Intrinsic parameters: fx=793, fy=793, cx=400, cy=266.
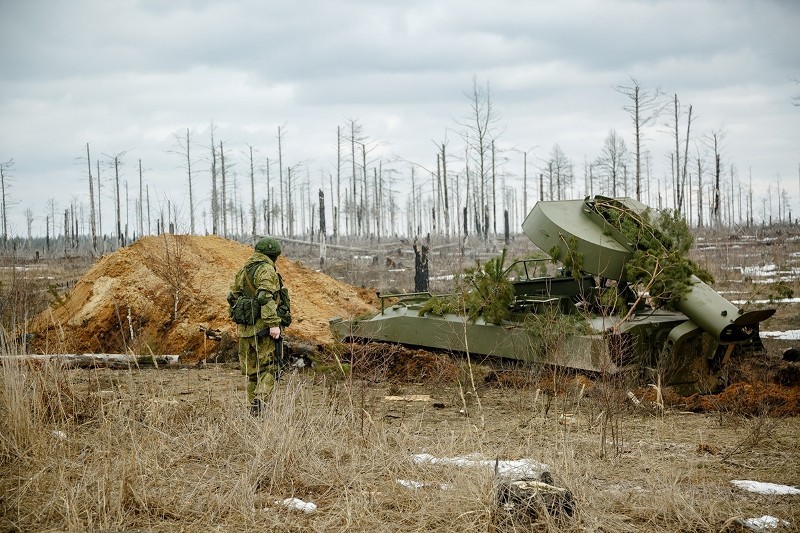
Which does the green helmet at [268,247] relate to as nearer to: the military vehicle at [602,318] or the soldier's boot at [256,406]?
the soldier's boot at [256,406]

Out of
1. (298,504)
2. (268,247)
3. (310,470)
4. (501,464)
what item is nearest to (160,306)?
(268,247)

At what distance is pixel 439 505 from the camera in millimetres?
5164

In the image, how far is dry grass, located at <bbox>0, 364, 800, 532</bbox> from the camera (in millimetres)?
5027

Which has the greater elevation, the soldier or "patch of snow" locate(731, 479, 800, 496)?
the soldier

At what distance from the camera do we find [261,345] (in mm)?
8141

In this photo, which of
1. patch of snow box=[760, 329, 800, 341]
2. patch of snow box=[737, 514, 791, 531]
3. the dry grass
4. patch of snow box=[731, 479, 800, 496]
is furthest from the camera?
patch of snow box=[760, 329, 800, 341]

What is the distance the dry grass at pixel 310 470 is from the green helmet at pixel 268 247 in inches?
66.1

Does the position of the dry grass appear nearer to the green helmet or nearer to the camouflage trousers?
the camouflage trousers

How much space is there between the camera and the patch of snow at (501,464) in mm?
5285

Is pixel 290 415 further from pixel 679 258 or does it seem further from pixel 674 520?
pixel 679 258

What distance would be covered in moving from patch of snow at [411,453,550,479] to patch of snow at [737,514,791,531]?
1.27 meters

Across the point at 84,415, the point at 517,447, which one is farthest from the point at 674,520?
the point at 84,415

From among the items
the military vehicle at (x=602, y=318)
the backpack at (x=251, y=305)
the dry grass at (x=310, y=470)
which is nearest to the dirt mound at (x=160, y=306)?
the military vehicle at (x=602, y=318)

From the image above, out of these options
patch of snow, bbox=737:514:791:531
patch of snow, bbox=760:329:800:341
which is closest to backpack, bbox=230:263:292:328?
patch of snow, bbox=737:514:791:531
